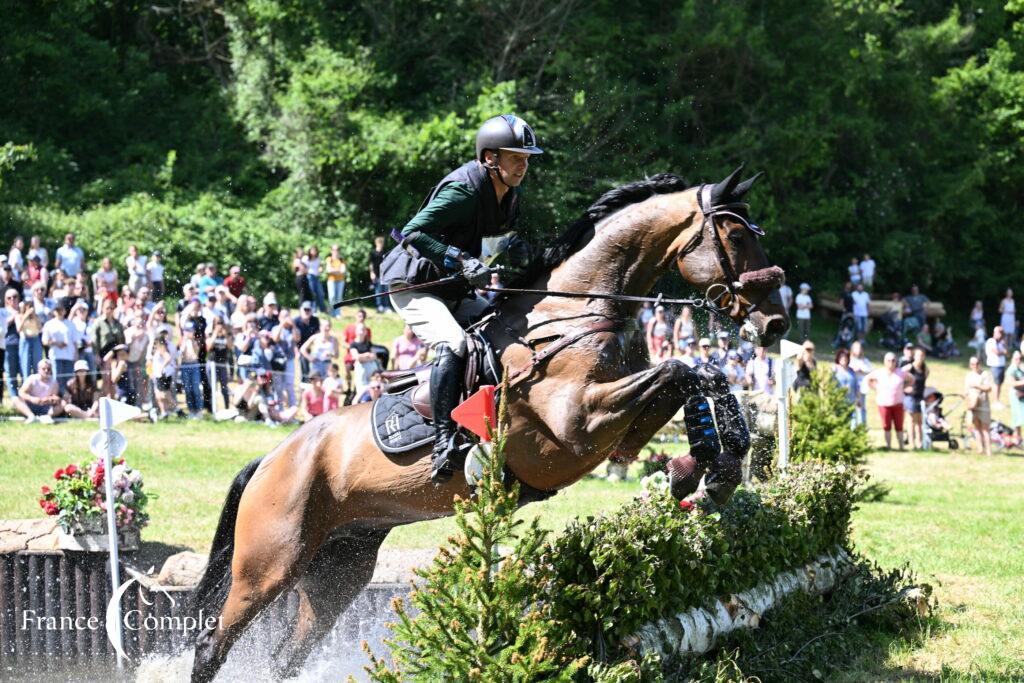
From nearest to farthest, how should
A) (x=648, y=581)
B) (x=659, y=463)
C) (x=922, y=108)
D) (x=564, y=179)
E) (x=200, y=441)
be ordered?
(x=648, y=581), (x=659, y=463), (x=200, y=441), (x=564, y=179), (x=922, y=108)

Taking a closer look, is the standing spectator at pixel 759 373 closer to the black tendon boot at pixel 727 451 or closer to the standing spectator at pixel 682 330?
the standing spectator at pixel 682 330

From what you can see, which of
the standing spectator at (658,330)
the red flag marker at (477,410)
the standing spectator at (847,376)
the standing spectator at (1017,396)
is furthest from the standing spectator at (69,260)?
the red flag marker at (477,410)

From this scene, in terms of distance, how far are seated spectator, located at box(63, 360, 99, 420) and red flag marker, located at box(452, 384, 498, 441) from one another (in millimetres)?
10584

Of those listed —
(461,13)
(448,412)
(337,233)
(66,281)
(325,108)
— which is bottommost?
(448,412)

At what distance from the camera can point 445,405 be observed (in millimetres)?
6543

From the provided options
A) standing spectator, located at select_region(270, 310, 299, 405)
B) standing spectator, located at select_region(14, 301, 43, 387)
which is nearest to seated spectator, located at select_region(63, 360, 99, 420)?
standing spectator, located at select_region(14, 301, 43, 387)

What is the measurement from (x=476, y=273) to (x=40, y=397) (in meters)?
10.7

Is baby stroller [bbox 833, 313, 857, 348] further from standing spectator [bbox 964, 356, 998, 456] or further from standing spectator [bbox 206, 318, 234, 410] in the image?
standing spectator [bbox 206, 318, 234, 410]

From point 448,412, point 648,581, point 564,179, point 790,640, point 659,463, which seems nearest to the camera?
point 648,581

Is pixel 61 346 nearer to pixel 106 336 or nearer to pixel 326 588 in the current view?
pixel 106 336

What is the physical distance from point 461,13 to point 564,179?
6.53 meters

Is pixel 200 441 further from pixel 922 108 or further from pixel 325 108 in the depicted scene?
pixel 922 108

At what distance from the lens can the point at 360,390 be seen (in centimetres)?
1612

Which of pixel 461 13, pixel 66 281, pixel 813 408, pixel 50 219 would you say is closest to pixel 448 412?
pixel 813 408
